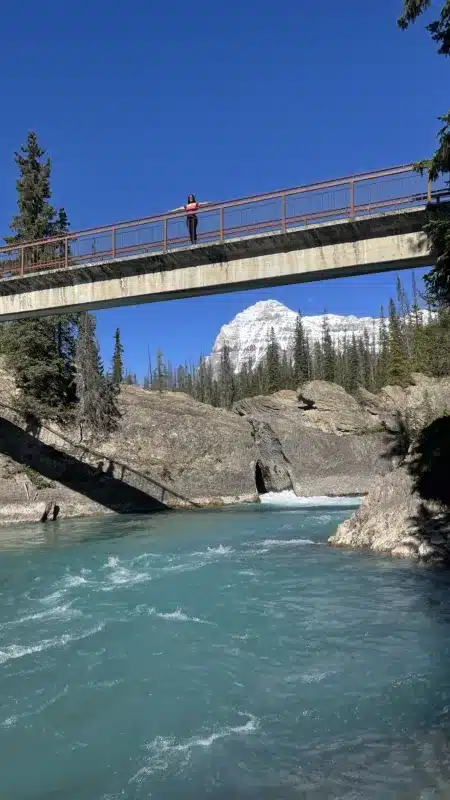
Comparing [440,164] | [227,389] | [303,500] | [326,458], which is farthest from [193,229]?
[227,389]

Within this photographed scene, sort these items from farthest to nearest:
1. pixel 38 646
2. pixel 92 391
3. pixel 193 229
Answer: pixel 92 391 → pixel 193 229 → pixel 38 646

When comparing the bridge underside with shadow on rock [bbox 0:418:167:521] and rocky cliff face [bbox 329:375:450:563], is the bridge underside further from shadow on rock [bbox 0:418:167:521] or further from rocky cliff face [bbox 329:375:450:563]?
shadow on rock [bbox 0:418:167:521]

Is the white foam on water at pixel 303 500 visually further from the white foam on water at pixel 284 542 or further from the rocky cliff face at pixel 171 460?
the white foam on water at pixel 284 542

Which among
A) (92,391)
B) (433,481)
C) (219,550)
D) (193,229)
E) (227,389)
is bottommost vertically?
(219,550)

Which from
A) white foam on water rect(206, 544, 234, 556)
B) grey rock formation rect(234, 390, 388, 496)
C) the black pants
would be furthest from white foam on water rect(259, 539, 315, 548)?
grey rock formation rect(234, 390, 388, 496)

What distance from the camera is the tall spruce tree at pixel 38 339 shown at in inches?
1312

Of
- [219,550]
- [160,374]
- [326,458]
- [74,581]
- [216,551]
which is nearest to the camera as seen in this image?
[74,581]

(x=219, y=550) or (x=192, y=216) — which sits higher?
(x=192, y=216)

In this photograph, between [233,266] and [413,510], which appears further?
[233,266]

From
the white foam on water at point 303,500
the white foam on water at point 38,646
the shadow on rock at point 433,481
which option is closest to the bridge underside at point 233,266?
the shadow on rock at point 433,481

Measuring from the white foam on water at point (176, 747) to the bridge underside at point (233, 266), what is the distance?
552 inches

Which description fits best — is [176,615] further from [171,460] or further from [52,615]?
[171,460]

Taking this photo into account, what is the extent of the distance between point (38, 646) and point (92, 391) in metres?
25.6

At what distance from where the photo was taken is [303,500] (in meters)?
36.0
